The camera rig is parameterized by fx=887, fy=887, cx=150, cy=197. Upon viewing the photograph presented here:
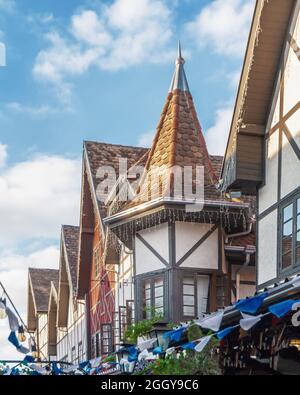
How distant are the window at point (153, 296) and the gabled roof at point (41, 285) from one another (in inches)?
879

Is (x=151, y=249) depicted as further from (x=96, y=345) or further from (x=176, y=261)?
(x=96, y=345)

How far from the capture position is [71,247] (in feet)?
123

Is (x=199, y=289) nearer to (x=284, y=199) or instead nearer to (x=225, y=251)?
(x=225, y=251)

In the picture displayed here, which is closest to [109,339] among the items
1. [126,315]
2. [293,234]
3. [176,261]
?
[126,315]

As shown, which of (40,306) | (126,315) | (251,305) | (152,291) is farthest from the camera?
(40,306)

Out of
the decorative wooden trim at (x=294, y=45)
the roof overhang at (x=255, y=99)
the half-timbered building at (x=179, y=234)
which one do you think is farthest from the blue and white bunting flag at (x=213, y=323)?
the half-timbered building at (x=179, y=234)

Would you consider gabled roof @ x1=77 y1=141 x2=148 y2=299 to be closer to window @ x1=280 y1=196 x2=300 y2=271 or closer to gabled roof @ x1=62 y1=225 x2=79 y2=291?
gabled roof @ x1=62 y1=225 x2=79 y2=291

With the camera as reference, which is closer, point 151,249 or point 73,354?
point 151,249

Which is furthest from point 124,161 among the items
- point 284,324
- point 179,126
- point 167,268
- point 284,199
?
point 284,324

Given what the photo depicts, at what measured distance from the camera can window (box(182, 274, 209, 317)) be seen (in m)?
23.2

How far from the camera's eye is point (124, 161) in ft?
97.1

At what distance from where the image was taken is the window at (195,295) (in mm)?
23172

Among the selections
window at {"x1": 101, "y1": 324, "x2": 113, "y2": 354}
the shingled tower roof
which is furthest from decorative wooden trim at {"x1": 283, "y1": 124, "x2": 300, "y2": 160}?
window at {"x1": 101, "y1": 324, "x2": 113, "y2": 354}

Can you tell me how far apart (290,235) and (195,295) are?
821 centimetres
